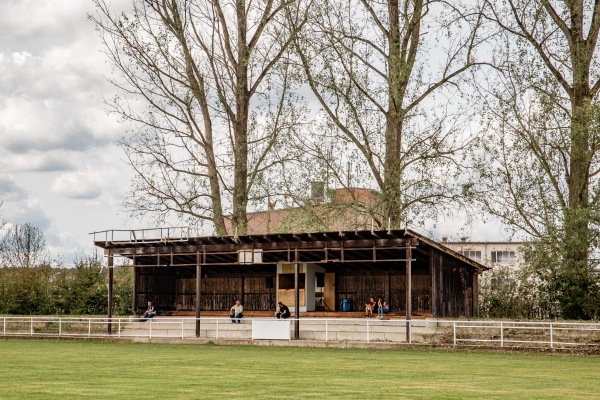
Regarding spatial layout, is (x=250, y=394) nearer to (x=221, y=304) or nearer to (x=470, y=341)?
(x=470, y=341)

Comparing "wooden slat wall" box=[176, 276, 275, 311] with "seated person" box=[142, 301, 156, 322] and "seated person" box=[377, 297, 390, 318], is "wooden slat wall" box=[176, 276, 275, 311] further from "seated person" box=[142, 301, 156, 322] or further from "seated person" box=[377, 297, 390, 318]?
"seated person" box=[377, 297, 390, 318]

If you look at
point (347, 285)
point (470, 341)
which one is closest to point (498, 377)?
point (470, 341)

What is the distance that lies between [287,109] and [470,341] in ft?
47.3

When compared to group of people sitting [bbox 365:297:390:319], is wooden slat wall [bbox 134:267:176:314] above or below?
above

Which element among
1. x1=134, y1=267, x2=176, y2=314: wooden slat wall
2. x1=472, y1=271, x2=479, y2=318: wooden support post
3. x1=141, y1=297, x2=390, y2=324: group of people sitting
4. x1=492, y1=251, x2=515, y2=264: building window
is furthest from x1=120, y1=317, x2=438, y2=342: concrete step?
x1=492, y1=251, x2=515, y2=264: building window

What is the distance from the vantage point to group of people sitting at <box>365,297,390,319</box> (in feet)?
114

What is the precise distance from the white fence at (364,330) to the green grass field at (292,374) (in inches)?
59.4

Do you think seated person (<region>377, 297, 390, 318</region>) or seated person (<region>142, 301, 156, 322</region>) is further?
seated person (<region>142, 301, 156, 322</region>)

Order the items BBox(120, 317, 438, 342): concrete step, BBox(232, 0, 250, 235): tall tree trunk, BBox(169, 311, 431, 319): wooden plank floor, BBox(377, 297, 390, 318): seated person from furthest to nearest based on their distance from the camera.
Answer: BBox(232, 0, 250, 235): tall tree trunk < BBox(169, 311, 431, 319): wooden plank floor < BBox(377, 297, 390, 318): seated person < BBox(120, 317, 438, 342): concrete step

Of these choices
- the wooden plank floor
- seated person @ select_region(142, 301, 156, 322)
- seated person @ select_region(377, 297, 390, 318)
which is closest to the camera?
seated person @ select_region(377, 297, 390, 318)

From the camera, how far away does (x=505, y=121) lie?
34094 millimetres

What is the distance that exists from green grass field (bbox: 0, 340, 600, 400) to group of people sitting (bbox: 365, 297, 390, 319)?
19.1ft

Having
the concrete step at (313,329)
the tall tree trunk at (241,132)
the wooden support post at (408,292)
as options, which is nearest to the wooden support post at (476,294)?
the concrete step at (313,329)

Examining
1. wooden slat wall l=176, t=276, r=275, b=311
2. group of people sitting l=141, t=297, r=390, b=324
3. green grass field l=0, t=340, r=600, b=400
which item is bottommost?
green grass field l=0, t=340, r=600, b=400
